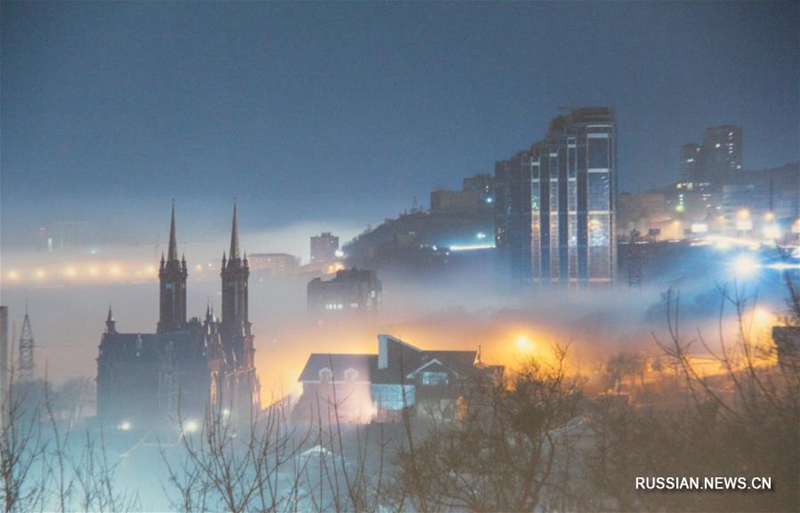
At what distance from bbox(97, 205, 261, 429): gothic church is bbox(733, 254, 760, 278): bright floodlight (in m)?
15.3

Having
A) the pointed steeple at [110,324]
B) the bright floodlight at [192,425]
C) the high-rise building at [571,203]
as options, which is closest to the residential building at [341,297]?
the high-rise building at [571,203]

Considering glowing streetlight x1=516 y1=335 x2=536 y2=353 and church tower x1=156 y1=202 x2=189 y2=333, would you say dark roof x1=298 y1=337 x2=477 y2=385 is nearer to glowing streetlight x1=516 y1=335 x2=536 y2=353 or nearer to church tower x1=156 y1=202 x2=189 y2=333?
glowing streetlight x1=516 y1=335 x2=536 y2=353

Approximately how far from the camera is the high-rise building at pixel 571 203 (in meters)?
23.6

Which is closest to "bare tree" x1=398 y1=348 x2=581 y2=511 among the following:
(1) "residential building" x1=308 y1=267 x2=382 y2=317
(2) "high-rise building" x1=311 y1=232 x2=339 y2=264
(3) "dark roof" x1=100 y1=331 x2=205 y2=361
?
(3) "dark roof" x1=100 y1=331 x2=205 y2=361

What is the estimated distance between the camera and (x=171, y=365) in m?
18.8

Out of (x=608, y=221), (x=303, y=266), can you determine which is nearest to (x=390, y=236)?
(x=303, y=266)

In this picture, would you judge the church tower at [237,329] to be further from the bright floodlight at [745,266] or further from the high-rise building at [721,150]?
the high-rise building at [721,150]

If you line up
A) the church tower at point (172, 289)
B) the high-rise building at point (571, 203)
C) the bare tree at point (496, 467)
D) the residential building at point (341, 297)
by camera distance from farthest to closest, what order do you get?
the residential building at point (341, 297), the high-rise building at point (571, 203), the church tower at point (172, 289), the bare tree at point (496, 467)

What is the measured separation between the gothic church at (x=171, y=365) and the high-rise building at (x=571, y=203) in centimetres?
1091

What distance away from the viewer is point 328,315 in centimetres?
2878

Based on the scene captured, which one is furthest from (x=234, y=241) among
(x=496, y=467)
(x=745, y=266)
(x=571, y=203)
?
(x=496, y=467)

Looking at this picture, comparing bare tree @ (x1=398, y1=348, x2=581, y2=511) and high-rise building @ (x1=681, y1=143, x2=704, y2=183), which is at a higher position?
high-rise building @ (x1=681, y1=143, x2=704, y2=183)

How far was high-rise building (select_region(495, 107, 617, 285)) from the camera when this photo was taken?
2362 cm

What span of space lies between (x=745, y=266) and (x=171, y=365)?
1784 centimetres
